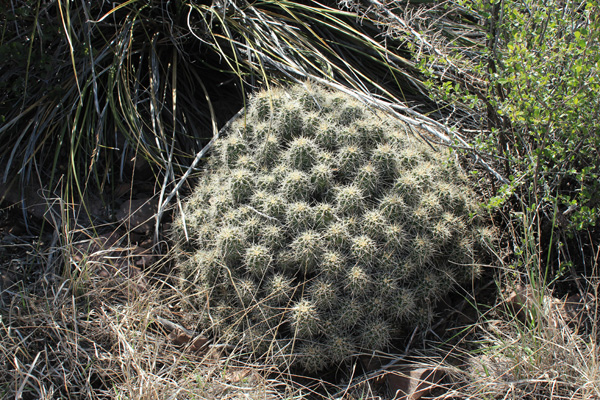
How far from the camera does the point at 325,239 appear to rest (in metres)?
2.61

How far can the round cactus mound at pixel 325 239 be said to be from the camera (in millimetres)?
2582

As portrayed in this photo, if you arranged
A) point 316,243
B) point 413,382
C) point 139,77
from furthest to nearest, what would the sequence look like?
point 139,77 < point 316,243 < point 413,382

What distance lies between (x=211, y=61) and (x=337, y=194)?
1.89 meters

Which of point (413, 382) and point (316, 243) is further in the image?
point (316, 243)

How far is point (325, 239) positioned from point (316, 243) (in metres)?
0.05

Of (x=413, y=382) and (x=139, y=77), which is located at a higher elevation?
(x=139, y=77)

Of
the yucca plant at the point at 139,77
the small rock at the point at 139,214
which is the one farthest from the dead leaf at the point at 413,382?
the small rock at the point at 139,214

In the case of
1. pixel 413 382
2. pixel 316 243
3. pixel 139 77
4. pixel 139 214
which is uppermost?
pixel 139 77

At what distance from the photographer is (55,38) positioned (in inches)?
139

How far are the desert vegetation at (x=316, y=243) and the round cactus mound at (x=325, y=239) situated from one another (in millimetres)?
12

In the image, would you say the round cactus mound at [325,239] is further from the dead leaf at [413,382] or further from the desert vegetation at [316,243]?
the dead leaf at [413,382]

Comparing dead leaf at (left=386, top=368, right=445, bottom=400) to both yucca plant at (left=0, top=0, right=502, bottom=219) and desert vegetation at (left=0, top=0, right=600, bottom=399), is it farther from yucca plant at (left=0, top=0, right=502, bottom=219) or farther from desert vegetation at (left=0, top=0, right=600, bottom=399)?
yucca plant at (left=0, top=0, right=502, bottom=219)

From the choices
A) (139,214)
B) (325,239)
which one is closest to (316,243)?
(325,239)

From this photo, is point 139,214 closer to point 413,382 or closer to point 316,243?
point 316,243
